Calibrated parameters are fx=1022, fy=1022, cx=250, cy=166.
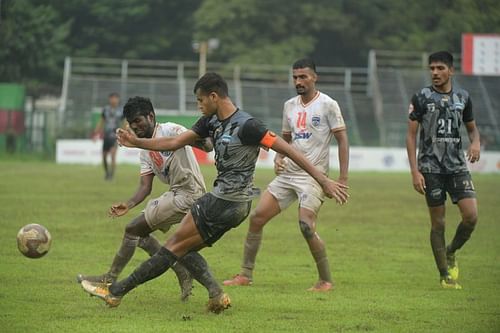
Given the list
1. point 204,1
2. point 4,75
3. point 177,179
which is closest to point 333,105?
point 177,179

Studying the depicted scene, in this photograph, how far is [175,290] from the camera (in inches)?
397

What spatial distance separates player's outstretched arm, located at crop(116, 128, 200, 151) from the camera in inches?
322

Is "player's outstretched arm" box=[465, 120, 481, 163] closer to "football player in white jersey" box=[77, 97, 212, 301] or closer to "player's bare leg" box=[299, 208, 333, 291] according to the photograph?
"player's bare leg" box=[299, 208, 333, 291]

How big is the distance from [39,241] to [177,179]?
1354mm

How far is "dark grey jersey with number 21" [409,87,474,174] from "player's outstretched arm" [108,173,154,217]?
291 cm

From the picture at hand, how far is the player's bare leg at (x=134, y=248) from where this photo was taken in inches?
366

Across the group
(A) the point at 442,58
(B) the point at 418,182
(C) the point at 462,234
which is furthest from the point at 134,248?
(A) the point at 442,58

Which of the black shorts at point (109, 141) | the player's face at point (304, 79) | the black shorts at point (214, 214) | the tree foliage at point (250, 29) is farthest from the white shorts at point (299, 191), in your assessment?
the tree foliage at point (250, 29)

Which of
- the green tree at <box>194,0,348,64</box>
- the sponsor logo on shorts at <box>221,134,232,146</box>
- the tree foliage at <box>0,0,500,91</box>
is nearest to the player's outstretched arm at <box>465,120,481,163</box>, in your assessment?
the sponsor logo on shorts at <box>221,134,232,146</box>

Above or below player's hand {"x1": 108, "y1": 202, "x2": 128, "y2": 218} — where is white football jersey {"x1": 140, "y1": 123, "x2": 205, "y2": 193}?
above

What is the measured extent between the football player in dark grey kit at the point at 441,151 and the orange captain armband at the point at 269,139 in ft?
8.76

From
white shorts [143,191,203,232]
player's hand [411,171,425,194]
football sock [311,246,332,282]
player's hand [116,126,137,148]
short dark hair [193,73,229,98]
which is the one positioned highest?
short dark hair [193,73,229,98]

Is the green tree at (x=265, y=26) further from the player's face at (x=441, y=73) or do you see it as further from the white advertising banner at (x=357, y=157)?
the player's face at (x=441, y=73)

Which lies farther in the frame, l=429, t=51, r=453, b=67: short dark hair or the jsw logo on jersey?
the jsw logo on jersey
